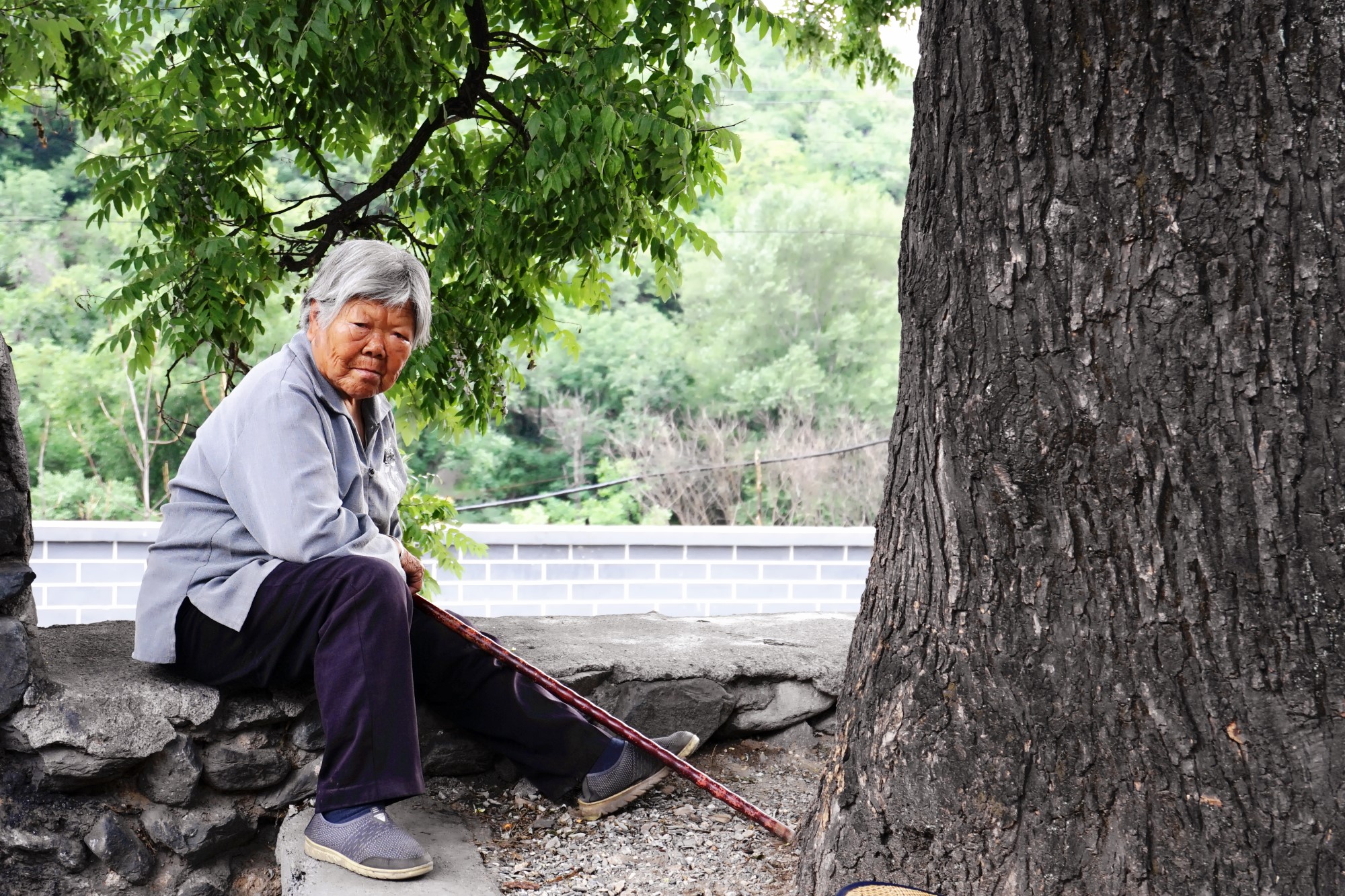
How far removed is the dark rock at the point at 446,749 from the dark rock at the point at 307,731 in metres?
0.22

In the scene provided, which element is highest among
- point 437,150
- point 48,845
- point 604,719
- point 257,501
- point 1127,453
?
point 437,150

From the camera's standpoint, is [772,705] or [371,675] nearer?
[371,675]

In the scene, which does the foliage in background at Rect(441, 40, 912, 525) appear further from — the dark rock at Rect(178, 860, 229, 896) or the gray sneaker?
the gray sneaker

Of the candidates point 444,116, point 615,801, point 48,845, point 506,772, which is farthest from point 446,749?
point 444,116

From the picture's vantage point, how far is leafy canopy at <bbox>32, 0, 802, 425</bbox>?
3.24m

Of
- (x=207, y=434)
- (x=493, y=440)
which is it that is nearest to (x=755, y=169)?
(x=493, y=440)

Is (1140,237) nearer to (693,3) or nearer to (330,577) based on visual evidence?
(330,577)

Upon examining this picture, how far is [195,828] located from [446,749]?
55cm

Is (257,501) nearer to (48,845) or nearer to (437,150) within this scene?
(48,845)

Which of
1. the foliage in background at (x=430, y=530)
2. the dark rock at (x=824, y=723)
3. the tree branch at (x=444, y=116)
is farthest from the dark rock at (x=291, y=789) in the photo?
the tree branch at (x=444, y=116)

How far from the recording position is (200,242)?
3.35 metres

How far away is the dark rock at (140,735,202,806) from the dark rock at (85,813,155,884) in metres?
0.08

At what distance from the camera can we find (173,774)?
7.89 ft

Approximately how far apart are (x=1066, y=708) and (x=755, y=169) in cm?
1943
